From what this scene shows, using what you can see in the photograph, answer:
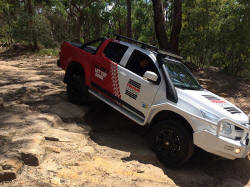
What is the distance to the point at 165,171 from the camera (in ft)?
13.4

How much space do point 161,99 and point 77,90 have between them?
2.31 meters

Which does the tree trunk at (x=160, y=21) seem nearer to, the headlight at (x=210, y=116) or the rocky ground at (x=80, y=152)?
the rocky ground at (x=80, y=152)

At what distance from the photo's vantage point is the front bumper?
3.68 m

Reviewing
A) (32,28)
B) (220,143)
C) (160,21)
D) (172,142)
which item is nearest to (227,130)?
(220,143)

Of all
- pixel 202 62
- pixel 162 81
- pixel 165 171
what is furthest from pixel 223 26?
pixel 165 171

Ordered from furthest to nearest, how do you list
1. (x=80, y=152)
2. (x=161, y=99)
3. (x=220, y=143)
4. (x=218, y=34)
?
(x=218, y=34)
(x=161, y=99)
(x=80, y=152)
(x=220, y=143)

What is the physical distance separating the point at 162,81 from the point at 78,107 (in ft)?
7.75

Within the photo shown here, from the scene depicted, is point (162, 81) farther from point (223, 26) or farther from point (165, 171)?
point (223, 26)

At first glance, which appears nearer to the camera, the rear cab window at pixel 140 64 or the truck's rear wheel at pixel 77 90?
the rear cab window at pixel 140 64

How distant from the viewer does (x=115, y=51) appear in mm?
5441

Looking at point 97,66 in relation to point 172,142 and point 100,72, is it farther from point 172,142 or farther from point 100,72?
point 172,142

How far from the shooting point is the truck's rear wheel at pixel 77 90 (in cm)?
573

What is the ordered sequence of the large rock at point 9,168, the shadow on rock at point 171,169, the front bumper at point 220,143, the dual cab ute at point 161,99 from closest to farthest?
1. the large rock at point 9,168
2. the front bumper at point 220,143
3. the dual cab ute at point 161,99
4. the shadow on rock at point 171,169

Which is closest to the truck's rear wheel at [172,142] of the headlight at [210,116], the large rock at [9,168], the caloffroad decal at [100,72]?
the headlight at [210,116]
